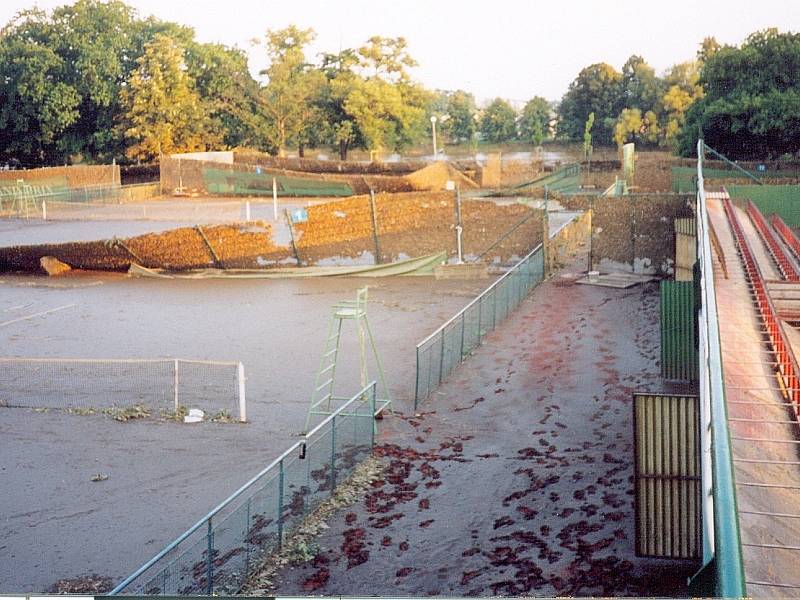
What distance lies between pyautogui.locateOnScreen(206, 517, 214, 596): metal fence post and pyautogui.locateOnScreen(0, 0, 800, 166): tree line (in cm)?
2273

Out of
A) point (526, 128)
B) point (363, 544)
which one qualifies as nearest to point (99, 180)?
point (526, 128)

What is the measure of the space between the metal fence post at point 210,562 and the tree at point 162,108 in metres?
30.0

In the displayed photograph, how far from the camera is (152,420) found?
15266 millimetres

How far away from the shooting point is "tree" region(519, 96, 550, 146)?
3803 centimetres

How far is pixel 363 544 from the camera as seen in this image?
10.9 metres

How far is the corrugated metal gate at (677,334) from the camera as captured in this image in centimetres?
1717

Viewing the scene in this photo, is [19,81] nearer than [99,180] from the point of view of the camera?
Yes

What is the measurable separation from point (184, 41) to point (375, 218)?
554 inches

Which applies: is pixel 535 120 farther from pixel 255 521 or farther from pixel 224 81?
pixel 255 521

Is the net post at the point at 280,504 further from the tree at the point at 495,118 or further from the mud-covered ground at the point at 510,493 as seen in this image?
the tree at the point at 495,118

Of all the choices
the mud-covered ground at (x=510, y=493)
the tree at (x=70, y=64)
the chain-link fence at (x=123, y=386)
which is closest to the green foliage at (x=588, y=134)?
the tree at (x=70, y=64)

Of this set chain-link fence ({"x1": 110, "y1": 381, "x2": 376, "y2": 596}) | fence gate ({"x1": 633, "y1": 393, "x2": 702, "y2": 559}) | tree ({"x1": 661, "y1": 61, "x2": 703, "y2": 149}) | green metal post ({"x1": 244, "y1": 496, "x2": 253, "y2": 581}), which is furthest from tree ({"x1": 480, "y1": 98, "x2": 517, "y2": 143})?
green metal post ({"x1": 244, "y1": 496, "x2": 253, "y2": 581})

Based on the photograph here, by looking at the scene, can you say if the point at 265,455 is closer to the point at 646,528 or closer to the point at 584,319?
the point at 646,528

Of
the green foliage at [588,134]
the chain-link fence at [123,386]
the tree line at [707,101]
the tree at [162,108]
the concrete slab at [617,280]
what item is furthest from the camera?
the green foliage at [588,134]
